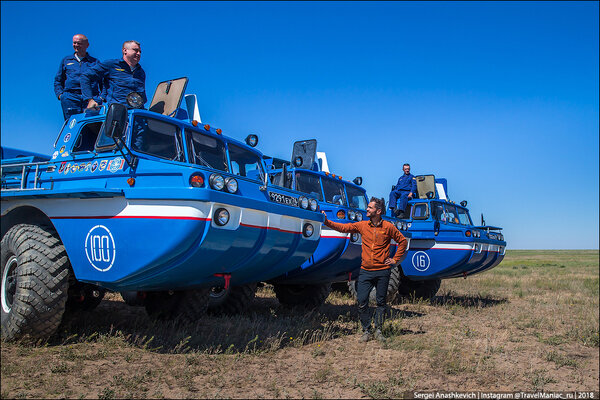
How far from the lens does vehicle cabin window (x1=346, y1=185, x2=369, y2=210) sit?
895 centimetres

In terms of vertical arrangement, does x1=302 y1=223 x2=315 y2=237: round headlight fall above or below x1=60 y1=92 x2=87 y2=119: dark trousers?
below

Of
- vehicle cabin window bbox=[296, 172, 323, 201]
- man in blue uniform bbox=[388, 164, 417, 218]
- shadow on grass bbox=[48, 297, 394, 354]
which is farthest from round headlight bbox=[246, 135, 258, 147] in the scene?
man in blue uniform bbox=[388, 164, 417, 218]

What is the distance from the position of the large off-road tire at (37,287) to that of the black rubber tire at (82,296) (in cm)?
44

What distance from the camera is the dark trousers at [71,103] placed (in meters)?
6.00

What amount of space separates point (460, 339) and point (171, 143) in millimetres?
4387

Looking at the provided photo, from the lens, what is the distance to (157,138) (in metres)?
5.24

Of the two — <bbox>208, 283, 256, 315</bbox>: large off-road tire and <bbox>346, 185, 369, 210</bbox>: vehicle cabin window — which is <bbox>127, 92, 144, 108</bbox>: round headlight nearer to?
<bbox>208, 283, 256, 315</bbox>: large off-road tire

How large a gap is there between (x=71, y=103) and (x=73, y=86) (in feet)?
0.67

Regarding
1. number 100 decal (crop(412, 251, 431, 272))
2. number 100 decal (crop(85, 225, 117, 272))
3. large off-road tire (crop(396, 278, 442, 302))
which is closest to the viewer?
number 100 decal (crop(85, 225, 117, 272))

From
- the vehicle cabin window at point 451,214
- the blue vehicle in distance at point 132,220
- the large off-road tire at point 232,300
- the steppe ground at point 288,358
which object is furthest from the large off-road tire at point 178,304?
→ the vehicle cabin window at point 451,214

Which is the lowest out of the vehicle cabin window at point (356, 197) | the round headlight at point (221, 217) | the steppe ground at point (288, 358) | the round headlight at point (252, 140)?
the steppe ground at point (288, 358)

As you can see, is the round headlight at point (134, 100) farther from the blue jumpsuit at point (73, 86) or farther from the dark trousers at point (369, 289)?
the dark trousers at point (369, 289)

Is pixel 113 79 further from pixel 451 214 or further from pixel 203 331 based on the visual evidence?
pixel 451 214

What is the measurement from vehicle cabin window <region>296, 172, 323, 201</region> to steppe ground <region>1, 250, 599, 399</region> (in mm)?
1909
